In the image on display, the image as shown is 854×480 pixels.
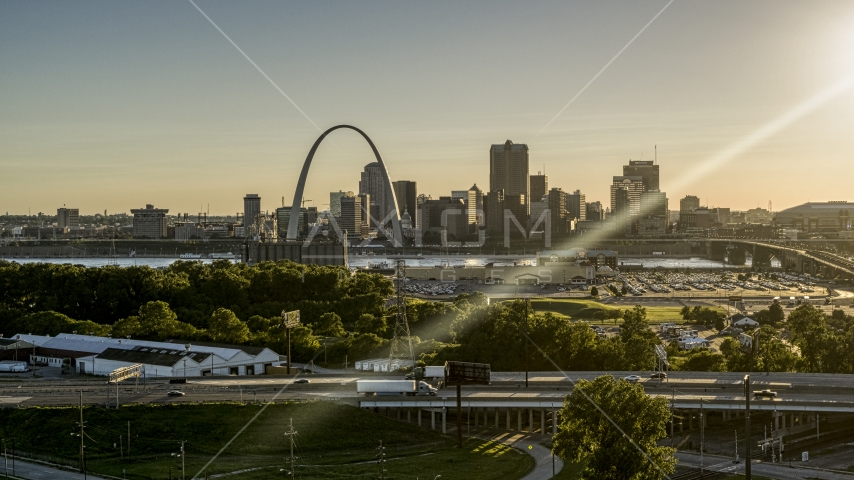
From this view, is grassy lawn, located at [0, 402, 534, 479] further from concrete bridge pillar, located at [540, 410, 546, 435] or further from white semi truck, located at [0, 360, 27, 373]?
white semi truck, located at [0, 360, 27, 373]

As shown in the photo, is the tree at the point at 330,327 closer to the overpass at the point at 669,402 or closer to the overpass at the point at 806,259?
Result: the overpass at the point at 669,402

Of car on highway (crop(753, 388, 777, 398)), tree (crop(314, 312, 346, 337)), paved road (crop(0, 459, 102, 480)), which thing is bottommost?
paved road (crop(0, 459, 102, 480))

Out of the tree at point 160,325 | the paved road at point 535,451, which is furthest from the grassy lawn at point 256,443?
the tree at point 160,325

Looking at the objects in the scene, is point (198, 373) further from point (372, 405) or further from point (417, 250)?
point (417, 250)

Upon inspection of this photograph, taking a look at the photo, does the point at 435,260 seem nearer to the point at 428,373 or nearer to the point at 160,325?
the point at 160,325

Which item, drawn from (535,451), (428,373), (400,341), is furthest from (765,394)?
(400,341)

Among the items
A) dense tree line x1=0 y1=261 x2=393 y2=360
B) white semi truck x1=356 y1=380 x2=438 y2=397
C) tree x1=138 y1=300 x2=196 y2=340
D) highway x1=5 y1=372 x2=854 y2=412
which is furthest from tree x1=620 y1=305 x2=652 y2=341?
tree x1=138 y1=300 x2=196 y2=340

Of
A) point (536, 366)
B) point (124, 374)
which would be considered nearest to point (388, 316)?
point (536, 366)
